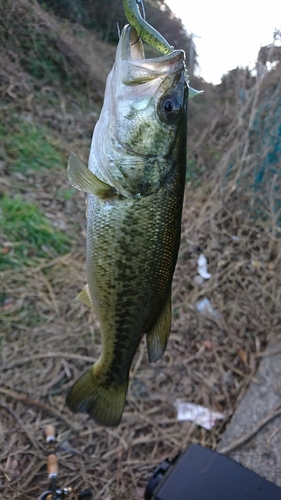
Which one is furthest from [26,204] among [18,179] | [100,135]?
[100,135]

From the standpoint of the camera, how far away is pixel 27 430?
2547 millimetres

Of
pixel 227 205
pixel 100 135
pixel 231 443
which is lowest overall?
pixel 231 443

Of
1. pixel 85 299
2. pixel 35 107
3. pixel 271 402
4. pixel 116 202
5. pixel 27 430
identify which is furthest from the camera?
pixel 35 107

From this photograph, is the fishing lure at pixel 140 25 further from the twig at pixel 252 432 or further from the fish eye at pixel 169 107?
the twig at pixel 252 432

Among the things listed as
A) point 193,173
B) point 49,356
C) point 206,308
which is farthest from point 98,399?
point 193,173

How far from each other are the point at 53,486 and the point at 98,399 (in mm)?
678

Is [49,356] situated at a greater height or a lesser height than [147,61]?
lesser

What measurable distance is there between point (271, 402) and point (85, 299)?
2092 millimetres

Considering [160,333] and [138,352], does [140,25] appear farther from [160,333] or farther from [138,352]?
[138,352]

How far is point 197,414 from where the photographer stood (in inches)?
117

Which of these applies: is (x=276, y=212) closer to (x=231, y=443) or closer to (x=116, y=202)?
(x=231, y=443)

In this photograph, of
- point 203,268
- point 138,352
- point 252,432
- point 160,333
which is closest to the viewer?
point 160,333

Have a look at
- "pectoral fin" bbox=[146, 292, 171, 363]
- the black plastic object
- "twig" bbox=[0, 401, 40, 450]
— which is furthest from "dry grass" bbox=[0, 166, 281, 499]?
"pectoral fin" bbox=[146, 292, 171, 363]

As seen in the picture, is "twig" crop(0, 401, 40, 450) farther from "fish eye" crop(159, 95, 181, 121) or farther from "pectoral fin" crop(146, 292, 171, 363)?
"fish eye" crop(159, 95, 181, 121)
